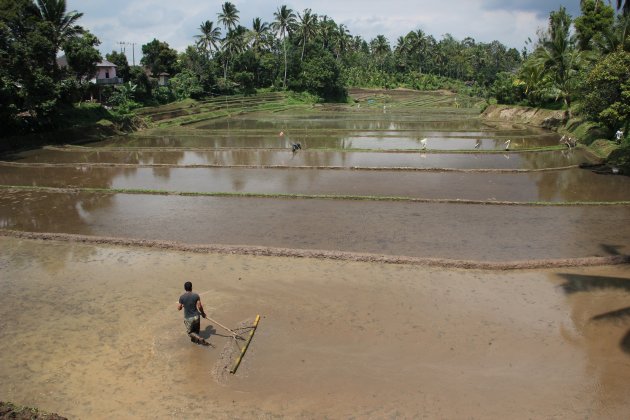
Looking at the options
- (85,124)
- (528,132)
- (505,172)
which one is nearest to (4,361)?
(505,172)

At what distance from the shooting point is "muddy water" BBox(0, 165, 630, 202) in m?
16.0

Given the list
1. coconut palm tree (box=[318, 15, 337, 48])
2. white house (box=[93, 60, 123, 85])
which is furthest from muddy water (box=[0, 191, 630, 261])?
coconut palm tree (box=[318, 15, 337, 48])

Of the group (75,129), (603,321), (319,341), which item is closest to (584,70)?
(603,321)

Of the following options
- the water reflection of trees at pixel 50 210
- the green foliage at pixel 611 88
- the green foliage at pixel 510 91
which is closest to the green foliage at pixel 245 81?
the green foliage at pixel 510 91

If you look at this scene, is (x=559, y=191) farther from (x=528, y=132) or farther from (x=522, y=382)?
(x=528, y=132)

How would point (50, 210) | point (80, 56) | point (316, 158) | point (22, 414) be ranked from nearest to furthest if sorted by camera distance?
point (22, 414)
point (50, 210)
point (316, 158)
point (80, 56)

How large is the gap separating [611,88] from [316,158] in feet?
43.2

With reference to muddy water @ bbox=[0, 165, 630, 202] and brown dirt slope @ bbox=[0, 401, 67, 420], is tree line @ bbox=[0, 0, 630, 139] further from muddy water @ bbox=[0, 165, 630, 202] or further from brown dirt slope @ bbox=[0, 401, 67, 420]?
brown dirt slope @ bbox=[0, 401, 67, 420]

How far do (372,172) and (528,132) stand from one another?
63.8 ft

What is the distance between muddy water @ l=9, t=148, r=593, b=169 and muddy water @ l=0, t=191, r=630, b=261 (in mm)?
6743

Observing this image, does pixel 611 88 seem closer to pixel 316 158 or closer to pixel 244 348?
pixel 316 158

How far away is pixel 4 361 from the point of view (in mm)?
6883

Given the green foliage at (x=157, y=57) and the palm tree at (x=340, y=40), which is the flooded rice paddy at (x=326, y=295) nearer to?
the green foliage at (x=157, y=57)

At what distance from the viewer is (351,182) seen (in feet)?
57.8
